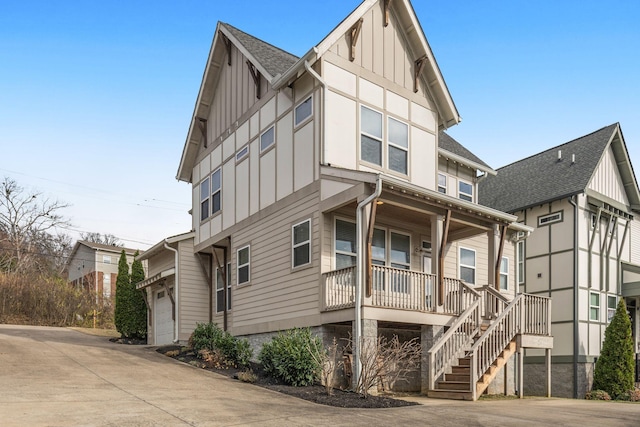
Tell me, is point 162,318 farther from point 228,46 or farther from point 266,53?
point 266,53

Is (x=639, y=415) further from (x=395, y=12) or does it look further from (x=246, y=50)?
(x=246, y=50)

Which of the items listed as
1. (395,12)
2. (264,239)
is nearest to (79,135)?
(264,239)

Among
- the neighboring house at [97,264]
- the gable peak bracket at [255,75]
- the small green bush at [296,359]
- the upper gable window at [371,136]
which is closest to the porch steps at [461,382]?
the small green bush at [296,359]

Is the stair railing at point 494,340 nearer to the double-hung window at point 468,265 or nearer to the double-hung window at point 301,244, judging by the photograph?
the double-hung window at point 468,265

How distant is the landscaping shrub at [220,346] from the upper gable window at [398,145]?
6.59m

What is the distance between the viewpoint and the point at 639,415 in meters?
11.3

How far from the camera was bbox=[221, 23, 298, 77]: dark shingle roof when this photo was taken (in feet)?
57.4

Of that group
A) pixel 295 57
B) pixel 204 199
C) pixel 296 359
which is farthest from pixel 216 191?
pixel 296 359

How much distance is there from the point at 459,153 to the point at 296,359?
11.8m

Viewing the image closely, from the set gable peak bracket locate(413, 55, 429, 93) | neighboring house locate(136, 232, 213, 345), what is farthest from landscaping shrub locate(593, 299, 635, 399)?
neighboring house locate(136, 232, 213, 345)

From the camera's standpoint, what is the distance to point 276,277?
1655 cm

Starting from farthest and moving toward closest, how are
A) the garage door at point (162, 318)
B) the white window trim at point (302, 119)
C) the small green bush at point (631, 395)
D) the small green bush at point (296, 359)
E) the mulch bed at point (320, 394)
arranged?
the garage door at point (162, 318) → the small green bush at point (631, 395) → the white window trim at point (302, 119) → the small green bush at point (296, 359) → the mulch bed at point (320, 394)

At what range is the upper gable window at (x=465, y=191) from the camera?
863 inches

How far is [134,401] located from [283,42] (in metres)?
15.5
